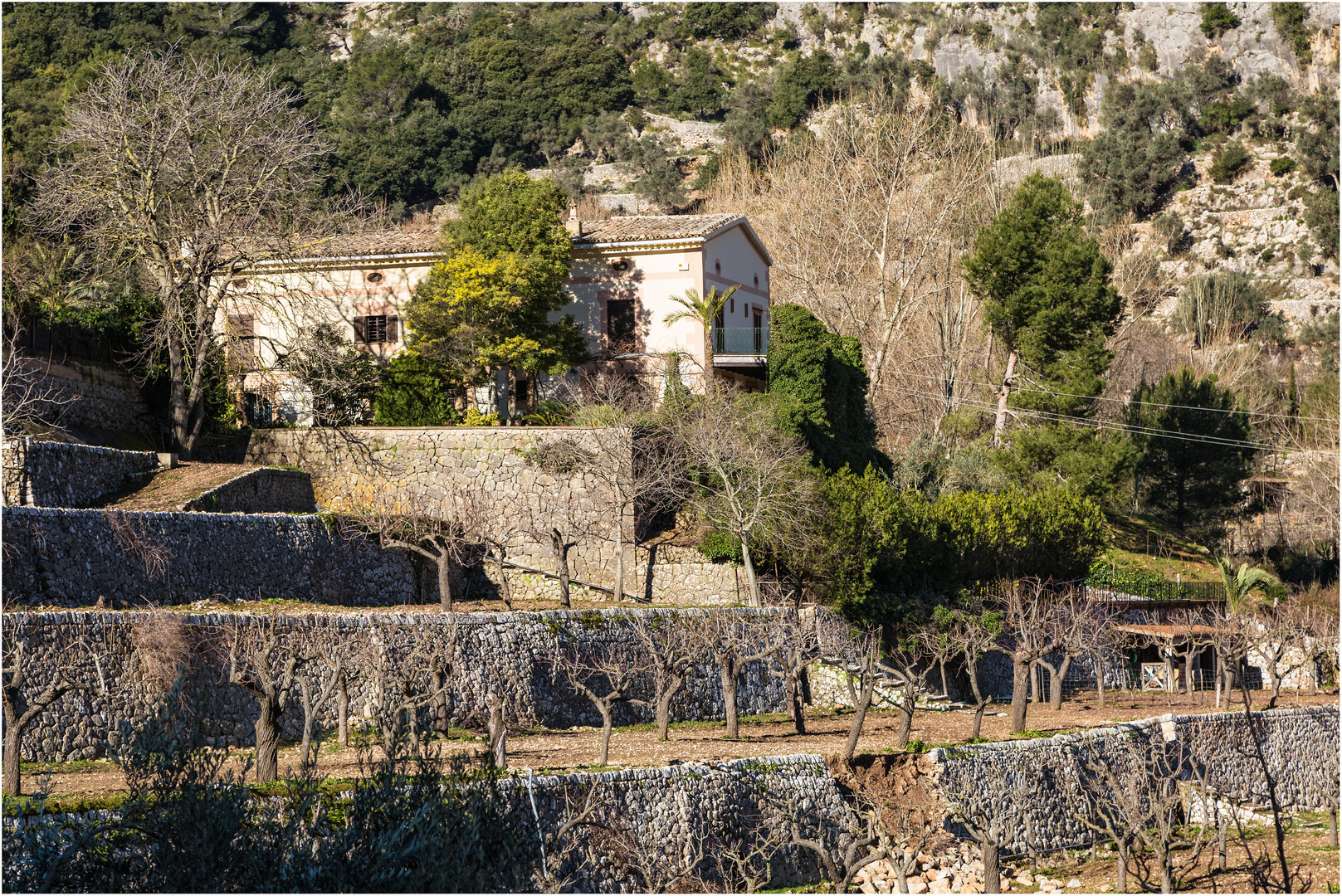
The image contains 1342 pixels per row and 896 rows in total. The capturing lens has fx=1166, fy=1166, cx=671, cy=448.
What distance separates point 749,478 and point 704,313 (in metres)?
8.23

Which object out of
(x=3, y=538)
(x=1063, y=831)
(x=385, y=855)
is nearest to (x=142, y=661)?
(x=3, y=538)

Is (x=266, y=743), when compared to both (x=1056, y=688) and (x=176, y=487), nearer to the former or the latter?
(x=176, y=487)

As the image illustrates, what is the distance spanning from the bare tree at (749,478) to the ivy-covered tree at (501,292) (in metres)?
5.67

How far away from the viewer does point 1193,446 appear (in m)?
46.3

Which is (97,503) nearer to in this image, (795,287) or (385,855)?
(385,855)

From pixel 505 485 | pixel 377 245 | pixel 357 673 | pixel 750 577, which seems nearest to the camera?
pixel 357 673

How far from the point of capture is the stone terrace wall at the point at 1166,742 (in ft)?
72.0

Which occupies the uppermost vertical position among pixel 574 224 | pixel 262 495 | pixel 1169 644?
pixel 574 224

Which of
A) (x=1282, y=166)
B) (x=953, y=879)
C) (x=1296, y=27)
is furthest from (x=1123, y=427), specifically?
(x=1296, y=27)

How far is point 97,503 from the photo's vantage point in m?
23.4

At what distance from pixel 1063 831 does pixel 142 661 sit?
1701cm

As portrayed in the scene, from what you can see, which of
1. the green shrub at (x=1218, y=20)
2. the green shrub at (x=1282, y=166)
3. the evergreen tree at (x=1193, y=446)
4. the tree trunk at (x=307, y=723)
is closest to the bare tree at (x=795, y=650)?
the tree trunk at (x=307, y=723)

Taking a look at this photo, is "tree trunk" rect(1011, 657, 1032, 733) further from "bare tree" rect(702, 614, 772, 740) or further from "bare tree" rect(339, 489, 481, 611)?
"bare tree" rect(339, 489, 481, 611)

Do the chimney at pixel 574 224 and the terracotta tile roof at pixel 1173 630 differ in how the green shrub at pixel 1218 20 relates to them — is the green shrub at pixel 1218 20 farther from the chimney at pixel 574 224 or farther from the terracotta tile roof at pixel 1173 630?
the chimney at pixel 574 224
